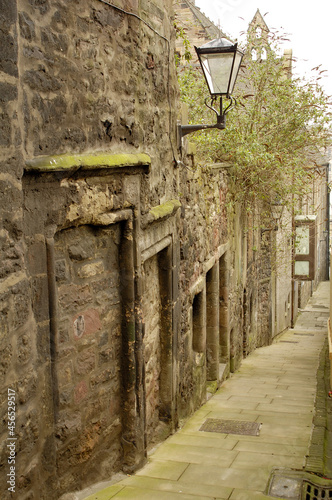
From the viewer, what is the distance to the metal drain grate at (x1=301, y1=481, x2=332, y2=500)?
401cm

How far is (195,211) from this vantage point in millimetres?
7000

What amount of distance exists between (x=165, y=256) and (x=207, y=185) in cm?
255

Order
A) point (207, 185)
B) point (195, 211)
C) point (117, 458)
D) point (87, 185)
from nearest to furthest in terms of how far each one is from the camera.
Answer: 1. point (87, 185)
2. point (117, 458)
3. point (195, 211)
4. point (207, 185)

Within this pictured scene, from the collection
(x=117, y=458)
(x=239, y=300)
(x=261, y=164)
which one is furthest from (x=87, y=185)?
(x=239, y=300)

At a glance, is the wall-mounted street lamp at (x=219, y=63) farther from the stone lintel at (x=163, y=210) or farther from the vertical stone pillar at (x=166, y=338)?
the vertical stone pillar at (x=166, y=338)

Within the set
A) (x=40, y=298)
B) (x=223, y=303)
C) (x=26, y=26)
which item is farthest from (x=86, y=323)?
(x=223, y=303)

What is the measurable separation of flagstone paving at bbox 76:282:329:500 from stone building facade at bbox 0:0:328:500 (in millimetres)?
236

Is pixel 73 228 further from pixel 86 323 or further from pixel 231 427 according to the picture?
pixel 231 427

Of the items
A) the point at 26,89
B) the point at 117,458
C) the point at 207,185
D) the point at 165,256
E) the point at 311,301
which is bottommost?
the point at 311,301

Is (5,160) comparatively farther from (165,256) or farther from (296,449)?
(296,449)

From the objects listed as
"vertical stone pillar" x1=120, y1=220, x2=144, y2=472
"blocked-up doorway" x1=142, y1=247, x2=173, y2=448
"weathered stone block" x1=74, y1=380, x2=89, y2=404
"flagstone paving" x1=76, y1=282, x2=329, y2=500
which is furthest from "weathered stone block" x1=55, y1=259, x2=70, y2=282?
"blocked-up doorway" x1=142, y1=247, x2=173, y2=448

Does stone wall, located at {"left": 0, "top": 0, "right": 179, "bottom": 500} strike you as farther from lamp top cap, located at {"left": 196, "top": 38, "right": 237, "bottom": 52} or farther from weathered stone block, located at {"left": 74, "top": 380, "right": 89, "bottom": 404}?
lamp top cap, located at {"left": 196, "top": 38, "right": 237, "bottom": 52}

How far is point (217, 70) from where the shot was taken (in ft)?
18.6

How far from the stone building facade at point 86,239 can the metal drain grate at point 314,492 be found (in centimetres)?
127
